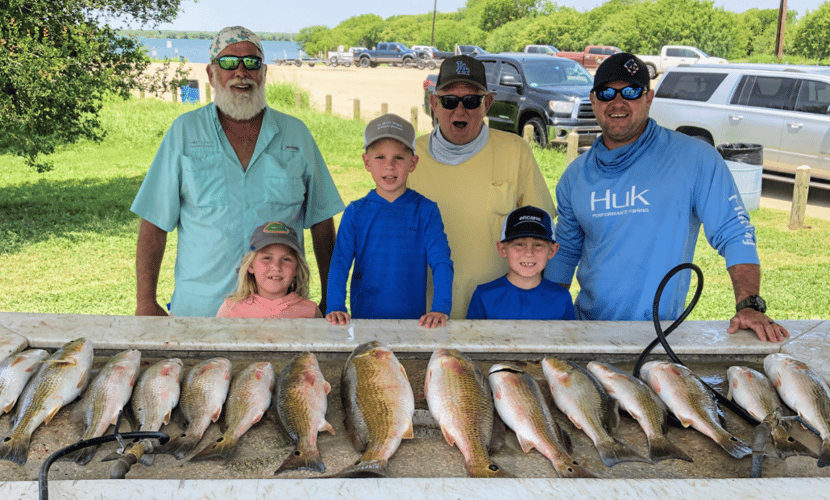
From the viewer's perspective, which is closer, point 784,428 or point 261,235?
point 784,428

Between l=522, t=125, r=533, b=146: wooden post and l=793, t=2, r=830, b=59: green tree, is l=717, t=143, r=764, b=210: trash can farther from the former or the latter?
l=793, t=2, r=830, b=59: green tree

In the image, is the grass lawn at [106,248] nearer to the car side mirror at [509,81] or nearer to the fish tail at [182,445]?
the car side mirror at [509,81]

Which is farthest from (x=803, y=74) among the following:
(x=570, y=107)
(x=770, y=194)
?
(x=570, y=107)

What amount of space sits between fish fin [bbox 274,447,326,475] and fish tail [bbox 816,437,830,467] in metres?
1.39

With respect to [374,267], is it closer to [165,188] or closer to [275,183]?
[275,183]

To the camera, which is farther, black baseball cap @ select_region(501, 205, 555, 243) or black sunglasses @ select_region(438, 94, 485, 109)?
black sunglasses @ select_region(438, 94, 485, 109)

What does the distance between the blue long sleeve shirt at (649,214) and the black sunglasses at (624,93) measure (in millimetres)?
184

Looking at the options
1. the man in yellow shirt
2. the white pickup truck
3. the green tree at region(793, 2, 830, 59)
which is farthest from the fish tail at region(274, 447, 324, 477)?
the green tree at region(793, 2, 830, 59)

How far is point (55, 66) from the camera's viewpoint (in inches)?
308

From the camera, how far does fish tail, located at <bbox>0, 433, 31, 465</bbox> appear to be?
74.7 inches

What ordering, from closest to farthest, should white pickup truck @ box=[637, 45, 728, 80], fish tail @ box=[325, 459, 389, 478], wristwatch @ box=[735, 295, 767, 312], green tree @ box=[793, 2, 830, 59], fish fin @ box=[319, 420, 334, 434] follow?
fish tail @ box=[325, 459, 389, 478]
fish fin @ box=[319, 420, 334, 434]
wristwatch @ box=[735, 295, 767, 312]
white pickup truck @ box=[637, 45, 728, 80]
green tree @ box=[793, 2, 830, 59]

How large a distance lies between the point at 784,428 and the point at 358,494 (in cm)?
132

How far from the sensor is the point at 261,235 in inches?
134

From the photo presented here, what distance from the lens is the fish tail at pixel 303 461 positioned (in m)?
1.87
